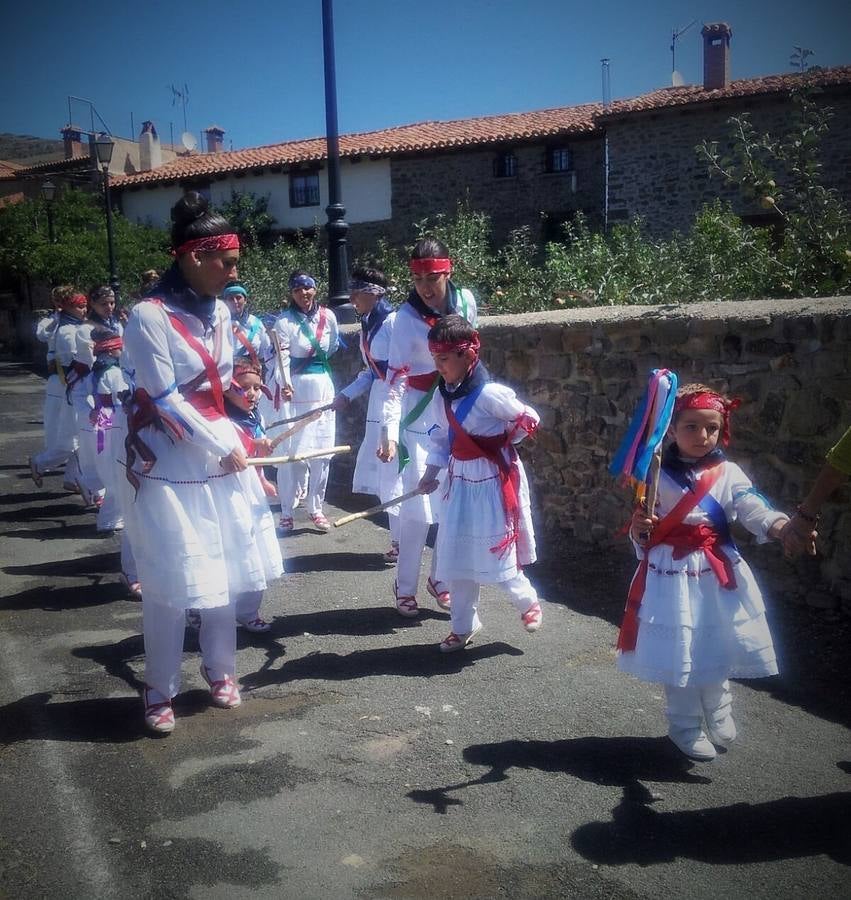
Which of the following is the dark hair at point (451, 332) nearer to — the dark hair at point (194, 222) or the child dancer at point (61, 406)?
the dark hair at point (194, 222)

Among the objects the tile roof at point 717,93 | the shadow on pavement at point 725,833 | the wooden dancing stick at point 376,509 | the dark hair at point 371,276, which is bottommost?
the shadow on pavement at point 725,833

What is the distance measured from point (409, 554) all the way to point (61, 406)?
5.92 meters

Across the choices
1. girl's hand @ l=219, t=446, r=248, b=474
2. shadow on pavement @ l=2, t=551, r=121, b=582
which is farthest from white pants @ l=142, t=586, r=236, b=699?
shadow on pavement @ l=2, t=551, r=121, b=582

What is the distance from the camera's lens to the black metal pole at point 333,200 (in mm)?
9438

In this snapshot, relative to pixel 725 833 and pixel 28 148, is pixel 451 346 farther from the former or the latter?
pixel 28 148

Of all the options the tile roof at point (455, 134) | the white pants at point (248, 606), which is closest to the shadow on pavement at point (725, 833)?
the white pants at point (248, 606)

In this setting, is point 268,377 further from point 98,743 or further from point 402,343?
point 98,743

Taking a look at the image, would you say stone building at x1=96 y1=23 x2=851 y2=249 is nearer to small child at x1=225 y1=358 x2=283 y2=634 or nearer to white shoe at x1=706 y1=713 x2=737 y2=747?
small child at x1=225 y1=358 x2=283 y2=634

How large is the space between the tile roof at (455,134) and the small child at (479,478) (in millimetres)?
22921

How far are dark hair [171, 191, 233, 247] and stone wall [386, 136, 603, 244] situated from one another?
28.4 m

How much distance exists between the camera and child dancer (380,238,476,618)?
5.20m

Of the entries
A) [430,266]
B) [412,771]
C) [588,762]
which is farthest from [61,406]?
[588,762]

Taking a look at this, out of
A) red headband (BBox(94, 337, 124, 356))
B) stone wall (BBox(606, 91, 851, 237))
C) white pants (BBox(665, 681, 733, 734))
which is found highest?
stone wall (BBox(606, 91, 851, 237))

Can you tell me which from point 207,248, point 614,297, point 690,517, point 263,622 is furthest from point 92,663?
point 614,297
